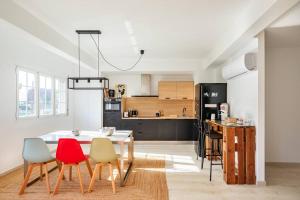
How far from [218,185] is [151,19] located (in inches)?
118

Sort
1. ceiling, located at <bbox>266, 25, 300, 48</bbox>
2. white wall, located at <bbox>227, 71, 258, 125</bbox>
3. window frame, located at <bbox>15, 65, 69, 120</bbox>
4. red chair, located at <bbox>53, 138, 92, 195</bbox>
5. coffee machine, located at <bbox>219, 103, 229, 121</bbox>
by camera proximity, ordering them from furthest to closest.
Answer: coffee machine, located at <bbox>219, 103, 229, 121</bbox> < window frame, located at <bbox>15, 65, 69, 120</bbox> < white wall, located at <bbox>227, 71, 258, 125</bbox> < ceiling, located at <bbox>266, 25, 300, 48</bbox> < red chair, located at <bbox>53, 138, 92, 195</bbox>

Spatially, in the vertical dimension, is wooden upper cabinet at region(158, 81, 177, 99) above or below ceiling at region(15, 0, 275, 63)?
below

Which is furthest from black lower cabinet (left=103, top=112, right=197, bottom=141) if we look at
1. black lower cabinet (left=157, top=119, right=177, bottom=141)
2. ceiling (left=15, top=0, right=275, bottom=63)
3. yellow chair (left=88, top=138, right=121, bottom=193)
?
yellow chair (left=88, top=138, right=121, bottom=193)

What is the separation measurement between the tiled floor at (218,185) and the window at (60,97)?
3.72m

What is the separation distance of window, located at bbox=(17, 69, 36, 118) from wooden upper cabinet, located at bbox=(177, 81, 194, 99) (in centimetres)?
453

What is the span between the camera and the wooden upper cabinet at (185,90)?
8.41 m

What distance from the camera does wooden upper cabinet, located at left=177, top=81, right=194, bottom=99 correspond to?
8.41 meters

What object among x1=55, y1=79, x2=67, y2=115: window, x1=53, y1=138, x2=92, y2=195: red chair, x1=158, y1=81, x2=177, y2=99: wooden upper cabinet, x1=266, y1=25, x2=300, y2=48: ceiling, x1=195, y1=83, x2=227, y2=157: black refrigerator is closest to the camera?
x1=53, y1=138, x2=92, y2=195: red chair

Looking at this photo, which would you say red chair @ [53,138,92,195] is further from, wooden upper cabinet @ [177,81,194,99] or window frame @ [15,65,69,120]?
wooden upper cabinet @ [177,81,194,99]

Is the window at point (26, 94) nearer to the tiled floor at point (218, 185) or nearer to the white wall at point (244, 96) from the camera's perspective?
the tiled floor at point (218, 185)

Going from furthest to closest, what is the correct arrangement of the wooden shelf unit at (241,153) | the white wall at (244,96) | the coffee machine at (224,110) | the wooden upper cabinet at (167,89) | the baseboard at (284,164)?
the wooden upper cabinet at (167,89), the coffee machine at (224,110), the baseboard at (284,164), the white wall at (244,96), the wooden shelf unit at (241,153)

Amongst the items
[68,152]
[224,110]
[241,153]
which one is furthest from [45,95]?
[241,153]

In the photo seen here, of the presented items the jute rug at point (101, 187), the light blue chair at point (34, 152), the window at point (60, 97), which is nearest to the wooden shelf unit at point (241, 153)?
the jute rug at point (101, 187)

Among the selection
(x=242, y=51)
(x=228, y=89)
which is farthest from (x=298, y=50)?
(x=228, y=89)
